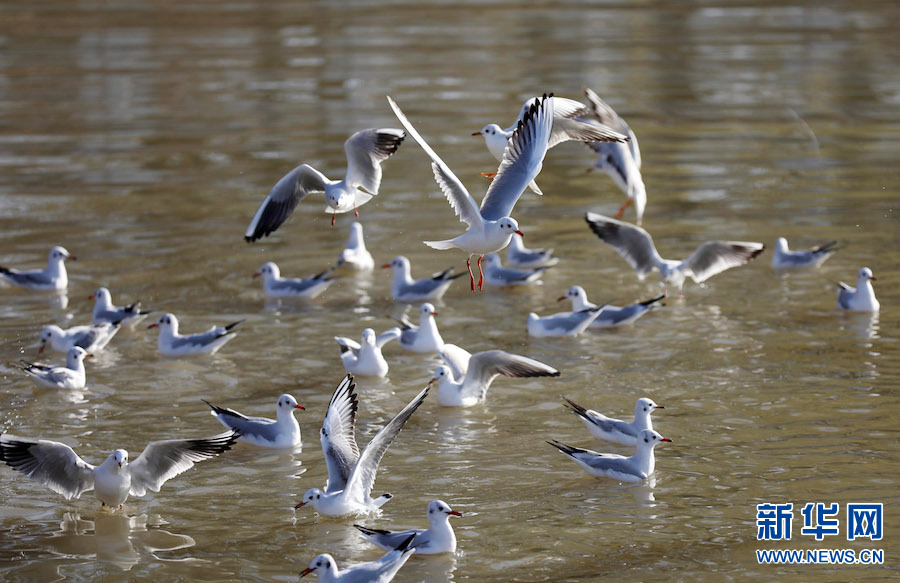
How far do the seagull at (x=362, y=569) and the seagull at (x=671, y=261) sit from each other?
8.19 m

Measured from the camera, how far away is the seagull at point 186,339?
1472 centimetres

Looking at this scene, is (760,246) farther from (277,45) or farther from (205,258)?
(277,45)

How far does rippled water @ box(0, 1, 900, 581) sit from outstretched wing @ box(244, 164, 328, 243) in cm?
175

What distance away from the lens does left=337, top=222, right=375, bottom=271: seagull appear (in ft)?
59.3

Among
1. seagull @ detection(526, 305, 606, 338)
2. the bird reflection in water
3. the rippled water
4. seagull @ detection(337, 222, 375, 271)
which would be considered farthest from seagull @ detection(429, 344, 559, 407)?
seagull @ detection(337, 222, 375, 271)

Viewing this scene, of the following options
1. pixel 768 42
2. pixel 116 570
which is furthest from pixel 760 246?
pixel 768 42

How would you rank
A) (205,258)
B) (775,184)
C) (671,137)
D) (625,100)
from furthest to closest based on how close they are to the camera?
(625,100) < (671,137) < (775,184) < (205,258)

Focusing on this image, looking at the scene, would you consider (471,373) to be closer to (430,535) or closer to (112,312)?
(430,535)

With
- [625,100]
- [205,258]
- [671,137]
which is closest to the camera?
[205,258]

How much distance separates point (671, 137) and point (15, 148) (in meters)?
13.0

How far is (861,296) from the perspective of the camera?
15508mm

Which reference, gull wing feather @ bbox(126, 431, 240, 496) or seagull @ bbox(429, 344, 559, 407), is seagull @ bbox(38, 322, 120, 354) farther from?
gull wing feather @ bbox(126, 431, 240, 496)

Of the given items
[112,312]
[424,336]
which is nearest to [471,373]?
[424,336]

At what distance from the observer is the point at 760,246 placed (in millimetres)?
16469
